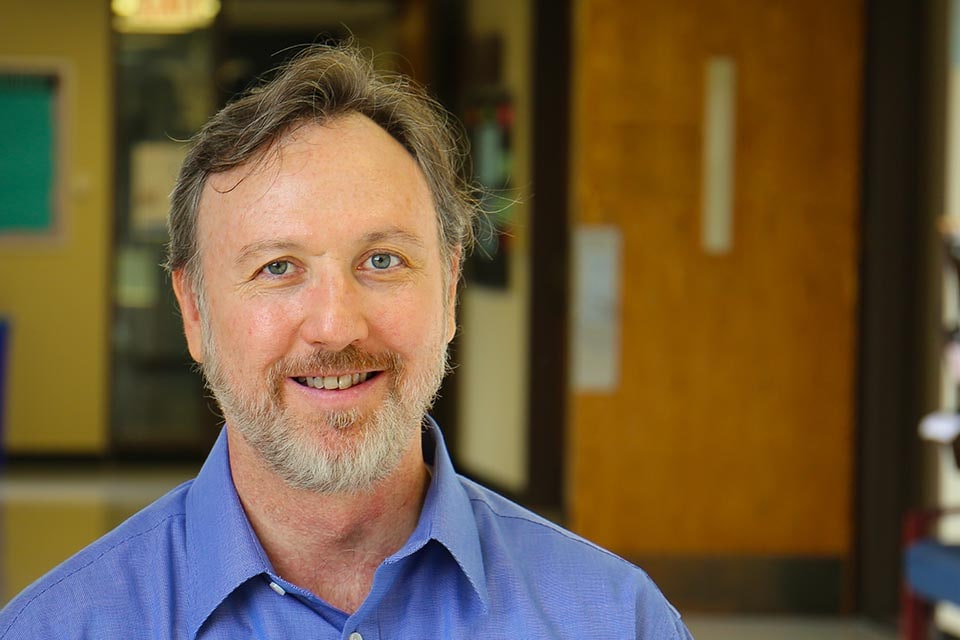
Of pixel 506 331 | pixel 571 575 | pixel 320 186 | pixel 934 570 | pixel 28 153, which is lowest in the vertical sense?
pixel 934 570

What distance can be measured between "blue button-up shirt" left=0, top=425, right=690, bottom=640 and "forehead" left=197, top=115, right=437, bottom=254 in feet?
0.89

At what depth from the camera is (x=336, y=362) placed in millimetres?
1479

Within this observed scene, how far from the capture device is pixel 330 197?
1494 mm

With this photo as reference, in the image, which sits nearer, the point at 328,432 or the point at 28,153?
the point at 328,432

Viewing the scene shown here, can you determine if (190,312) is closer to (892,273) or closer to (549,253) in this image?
(892,273)

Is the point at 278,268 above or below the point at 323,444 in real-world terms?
above

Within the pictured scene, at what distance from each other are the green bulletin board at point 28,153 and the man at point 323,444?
733cm

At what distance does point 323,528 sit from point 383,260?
30cm

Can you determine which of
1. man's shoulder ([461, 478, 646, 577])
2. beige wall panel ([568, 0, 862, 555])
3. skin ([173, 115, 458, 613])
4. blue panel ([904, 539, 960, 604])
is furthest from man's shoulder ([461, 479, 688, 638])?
beige wall panel ([568, 0, 862, 555])

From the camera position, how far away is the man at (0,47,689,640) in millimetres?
1472

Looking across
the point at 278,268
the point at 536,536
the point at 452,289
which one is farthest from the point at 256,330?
the point at 536,536

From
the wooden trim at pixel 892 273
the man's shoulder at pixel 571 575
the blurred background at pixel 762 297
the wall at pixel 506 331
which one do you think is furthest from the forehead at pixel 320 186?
the wall at pixel 506 331

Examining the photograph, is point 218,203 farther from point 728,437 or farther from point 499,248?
point 499,248

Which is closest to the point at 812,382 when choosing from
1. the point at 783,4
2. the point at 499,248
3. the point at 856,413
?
the point at 856,413
